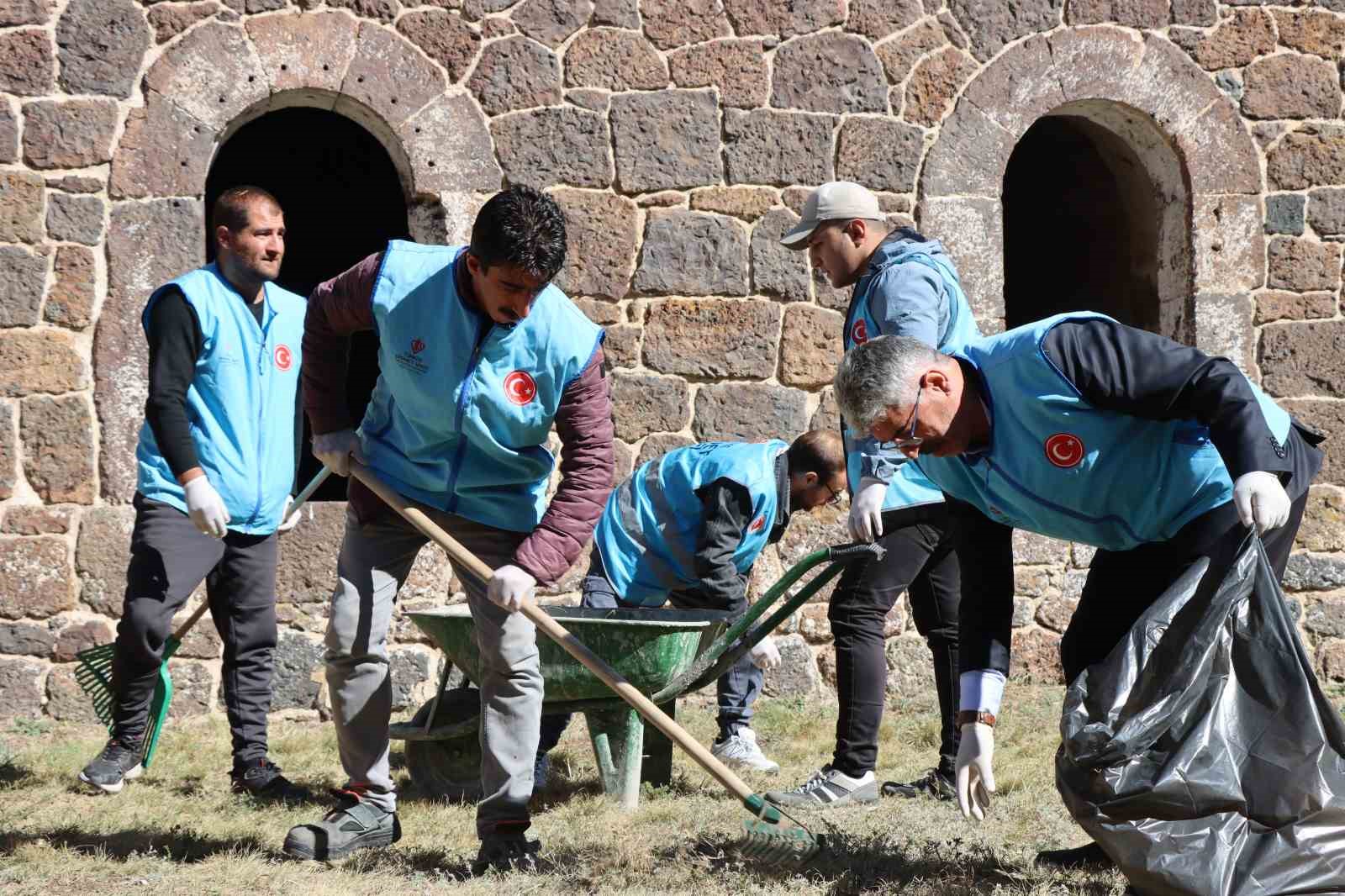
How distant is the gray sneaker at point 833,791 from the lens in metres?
4.04

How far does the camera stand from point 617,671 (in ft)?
12.4

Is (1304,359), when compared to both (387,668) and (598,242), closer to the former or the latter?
(598,242)

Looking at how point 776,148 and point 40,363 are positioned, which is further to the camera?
point 776,148

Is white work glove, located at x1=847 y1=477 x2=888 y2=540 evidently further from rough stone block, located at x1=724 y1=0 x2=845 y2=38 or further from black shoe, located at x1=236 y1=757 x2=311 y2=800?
rough stone block, located at x1=724 y1=0 x2=845 y2=38

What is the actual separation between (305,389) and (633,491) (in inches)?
52.5

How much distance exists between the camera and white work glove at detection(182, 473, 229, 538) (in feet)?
11.8

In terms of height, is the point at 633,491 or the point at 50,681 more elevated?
the point at 633,491

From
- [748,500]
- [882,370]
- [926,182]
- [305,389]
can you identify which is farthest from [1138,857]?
[926,182]

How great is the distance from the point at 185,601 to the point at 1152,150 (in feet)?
14.7

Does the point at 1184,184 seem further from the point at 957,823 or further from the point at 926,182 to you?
the point at 957,823

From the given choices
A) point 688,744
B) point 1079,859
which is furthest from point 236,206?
point 1079,859

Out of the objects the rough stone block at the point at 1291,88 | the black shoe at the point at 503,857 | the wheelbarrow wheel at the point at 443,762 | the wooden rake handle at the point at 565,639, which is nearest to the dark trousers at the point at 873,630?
the wooden rake handle at the point at 565,639

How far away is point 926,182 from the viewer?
584cm

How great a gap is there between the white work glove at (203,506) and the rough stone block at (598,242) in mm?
2205
